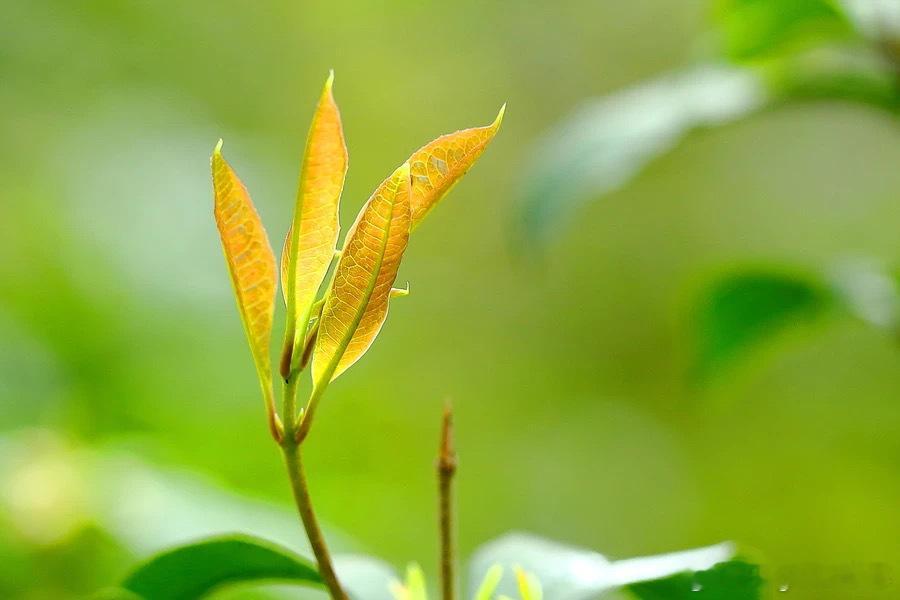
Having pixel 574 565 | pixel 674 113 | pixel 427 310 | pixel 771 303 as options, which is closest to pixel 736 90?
pixel 674 113

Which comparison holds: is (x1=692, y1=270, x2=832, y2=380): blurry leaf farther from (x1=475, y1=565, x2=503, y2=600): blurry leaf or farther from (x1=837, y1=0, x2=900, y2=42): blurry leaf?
(x1=475, y1=565, x2=503, y2=600): blurry leaf

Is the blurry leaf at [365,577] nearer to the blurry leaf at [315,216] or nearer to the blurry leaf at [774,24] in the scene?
the blurry leaf at [315,216]

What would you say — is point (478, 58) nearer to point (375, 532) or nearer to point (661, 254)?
point (661, 254)

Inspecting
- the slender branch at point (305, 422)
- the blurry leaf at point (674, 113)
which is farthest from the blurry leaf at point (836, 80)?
the slender branch at point (305, 422)

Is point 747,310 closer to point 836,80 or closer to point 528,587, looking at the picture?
point 836,80

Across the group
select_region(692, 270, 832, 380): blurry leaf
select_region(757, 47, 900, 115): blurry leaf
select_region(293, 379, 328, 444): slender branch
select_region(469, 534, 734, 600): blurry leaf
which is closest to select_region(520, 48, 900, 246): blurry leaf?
select_region(757, 47, 900, 115): blurry leaf

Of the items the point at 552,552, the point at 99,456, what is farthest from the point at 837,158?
A: the point at 552,552
